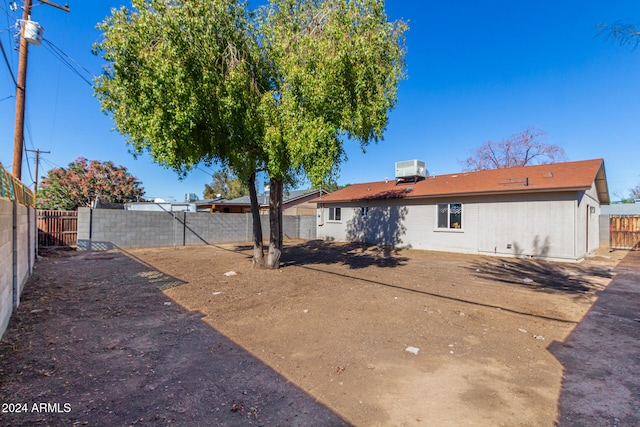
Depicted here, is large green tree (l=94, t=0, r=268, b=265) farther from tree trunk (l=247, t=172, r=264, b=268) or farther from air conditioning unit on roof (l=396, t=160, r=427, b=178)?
air conditioning unit on roof (l=396, t=160, r=427, b=178)

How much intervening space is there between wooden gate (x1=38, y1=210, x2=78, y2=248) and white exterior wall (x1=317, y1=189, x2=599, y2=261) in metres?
14.6

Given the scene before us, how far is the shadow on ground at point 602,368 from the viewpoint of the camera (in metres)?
2.59

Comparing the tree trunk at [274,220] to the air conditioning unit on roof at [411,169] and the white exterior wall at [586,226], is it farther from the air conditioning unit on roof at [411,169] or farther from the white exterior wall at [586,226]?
the white exterior wall at [586,226]

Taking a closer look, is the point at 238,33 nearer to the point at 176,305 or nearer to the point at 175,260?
the point at 176,305

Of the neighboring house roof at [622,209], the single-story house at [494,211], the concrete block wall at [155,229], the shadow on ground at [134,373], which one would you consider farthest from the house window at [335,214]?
the neighboring house roof at [622,209]

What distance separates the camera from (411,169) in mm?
17016

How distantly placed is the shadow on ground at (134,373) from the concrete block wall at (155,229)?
30.8 feet

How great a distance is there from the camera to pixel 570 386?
303cm

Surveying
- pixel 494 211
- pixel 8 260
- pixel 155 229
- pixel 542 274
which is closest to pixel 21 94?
pixel 155 229

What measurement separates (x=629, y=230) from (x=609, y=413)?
61.9ft

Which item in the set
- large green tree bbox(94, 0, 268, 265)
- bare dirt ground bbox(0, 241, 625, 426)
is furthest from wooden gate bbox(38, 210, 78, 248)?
large green tree bbox(94, 0, 268, 265)

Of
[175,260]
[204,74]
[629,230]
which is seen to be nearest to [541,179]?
[629,230]

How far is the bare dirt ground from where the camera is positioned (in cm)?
263

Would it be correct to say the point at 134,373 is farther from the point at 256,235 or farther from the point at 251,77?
the point at 251,77
